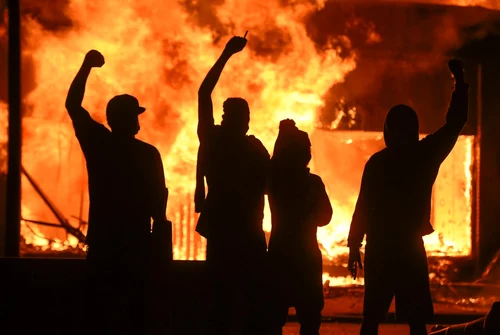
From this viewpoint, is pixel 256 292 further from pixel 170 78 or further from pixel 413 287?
pixel 170 78

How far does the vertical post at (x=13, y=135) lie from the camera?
768cm

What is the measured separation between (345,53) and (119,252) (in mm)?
7044

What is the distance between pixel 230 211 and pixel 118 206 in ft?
2.41

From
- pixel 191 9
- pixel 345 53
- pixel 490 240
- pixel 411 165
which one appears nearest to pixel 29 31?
pixel 191 9

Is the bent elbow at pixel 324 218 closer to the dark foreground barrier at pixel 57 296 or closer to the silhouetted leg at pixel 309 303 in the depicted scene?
the silhouetted leg at pixel 309 303

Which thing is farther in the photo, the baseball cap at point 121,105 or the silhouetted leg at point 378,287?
the silhouetted leg at point 378,287

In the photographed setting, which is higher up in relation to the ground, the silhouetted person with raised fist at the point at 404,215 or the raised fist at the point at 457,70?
the raised fist at the point at 457,70

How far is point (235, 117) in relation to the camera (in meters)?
4.33

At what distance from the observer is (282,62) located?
10.1 metres

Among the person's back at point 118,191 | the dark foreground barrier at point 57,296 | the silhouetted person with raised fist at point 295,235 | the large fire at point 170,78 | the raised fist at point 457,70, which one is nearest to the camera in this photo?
the person's back at point 118,191

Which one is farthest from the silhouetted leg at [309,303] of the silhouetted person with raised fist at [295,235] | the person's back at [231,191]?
the person's back at [231,191]

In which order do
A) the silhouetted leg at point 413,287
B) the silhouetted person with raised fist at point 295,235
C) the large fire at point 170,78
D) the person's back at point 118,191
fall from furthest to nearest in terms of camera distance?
1. the large fire at point 170,78
2. the silhouetted person with raised fist at point 295,235
3. the silhouetted leg at point 413,287
4. the person's back at point 118,191

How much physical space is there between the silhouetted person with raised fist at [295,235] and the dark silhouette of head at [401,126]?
571 millimetres

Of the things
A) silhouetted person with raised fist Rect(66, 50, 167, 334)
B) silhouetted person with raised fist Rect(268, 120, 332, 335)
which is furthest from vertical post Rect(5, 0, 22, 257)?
silhouetted person with raised fist Rect(268, 120, 332, 335)
